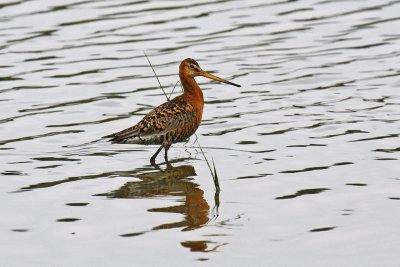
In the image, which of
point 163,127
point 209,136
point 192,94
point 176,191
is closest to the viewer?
point 176,191

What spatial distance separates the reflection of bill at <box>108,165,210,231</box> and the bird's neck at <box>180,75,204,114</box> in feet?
3.51

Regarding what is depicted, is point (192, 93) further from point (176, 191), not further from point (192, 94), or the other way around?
point (176, 191)

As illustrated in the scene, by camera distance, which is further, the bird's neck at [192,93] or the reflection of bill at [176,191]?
the bird's neck at [192,93]

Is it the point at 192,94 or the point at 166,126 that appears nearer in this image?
the point at 166,126

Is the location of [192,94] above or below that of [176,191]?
above

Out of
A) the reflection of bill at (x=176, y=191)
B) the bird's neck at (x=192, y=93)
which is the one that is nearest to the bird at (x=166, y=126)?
the bird's neck at (x=192, y=93)

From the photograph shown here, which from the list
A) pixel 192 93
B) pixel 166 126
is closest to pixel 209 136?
pixel 192 93

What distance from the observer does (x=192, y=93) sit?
1311 cm

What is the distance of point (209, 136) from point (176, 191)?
8.48 feet

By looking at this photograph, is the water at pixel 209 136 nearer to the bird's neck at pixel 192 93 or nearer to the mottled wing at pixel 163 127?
the mottled wing at pixel 163 127

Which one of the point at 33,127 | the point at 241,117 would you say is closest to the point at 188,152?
the point at 241,117

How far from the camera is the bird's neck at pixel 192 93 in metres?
12.9

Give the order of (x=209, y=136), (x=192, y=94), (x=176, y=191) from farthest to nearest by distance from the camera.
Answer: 1. (x=209, y=136)
2. (x=192, y=94)
3. (x=176, y=191)

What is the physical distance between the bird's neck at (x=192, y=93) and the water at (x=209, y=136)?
554 millimetres
